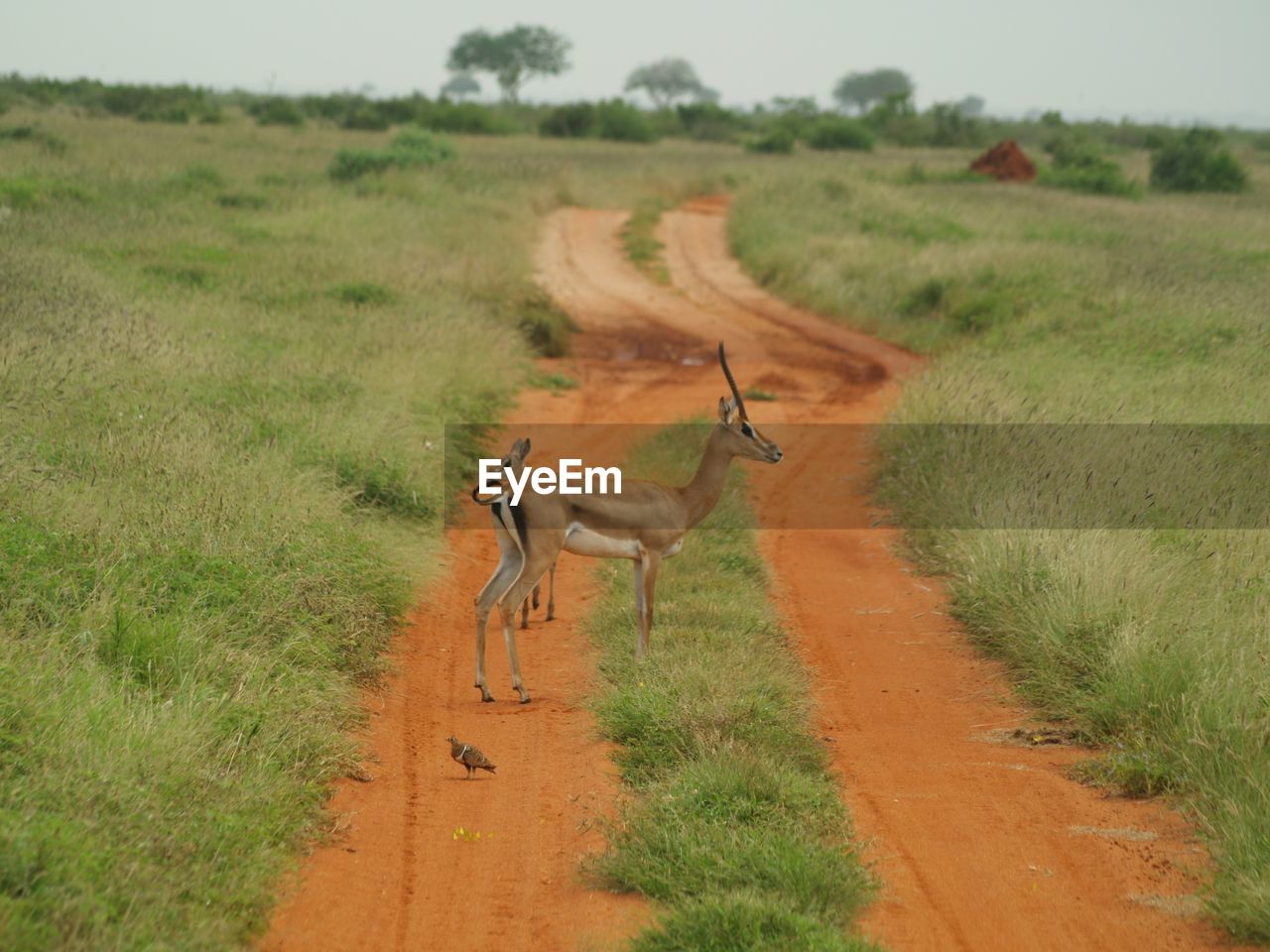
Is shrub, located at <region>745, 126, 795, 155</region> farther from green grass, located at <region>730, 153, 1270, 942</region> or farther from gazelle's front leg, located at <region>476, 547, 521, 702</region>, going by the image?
gazelle's front leg, located at <region>476, 547, 521, 702</region>

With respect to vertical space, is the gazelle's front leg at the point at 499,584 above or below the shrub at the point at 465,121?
below

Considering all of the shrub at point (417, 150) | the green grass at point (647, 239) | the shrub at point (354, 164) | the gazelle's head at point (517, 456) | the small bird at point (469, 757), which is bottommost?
the small bird at point (469, 757)

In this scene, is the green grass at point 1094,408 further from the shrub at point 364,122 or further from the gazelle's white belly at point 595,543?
the shrub at point 364,122

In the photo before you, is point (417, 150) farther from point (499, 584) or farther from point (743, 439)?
point (499, 584)

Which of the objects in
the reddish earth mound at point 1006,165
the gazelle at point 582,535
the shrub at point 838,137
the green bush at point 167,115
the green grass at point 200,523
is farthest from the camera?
the shrub at point 838,137

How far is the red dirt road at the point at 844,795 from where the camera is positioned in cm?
496

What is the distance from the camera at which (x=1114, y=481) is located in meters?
9.27

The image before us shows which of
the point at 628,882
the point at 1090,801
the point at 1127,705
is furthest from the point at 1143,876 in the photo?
the point at 628,882

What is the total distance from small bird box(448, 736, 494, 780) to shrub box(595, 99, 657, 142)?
162 feet

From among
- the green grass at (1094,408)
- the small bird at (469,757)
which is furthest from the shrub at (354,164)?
the small bird at (469,757)

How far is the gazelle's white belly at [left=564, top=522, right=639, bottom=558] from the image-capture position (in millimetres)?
7441

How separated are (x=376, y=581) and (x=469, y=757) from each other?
2.28 metres

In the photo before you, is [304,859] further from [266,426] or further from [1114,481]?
[1114,481]

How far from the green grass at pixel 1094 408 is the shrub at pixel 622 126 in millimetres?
Result: 26293
